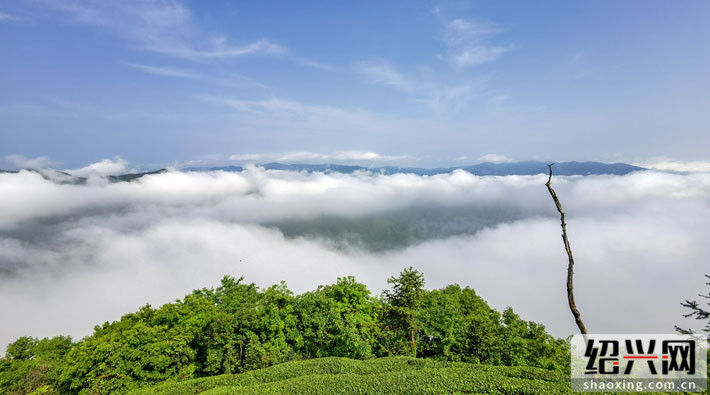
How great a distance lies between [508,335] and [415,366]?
19.0 metres

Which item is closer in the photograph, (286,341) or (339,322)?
(339,322)

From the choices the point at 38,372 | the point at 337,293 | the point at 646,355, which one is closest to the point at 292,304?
the point at 337,293

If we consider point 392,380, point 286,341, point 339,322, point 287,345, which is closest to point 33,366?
point 286,341

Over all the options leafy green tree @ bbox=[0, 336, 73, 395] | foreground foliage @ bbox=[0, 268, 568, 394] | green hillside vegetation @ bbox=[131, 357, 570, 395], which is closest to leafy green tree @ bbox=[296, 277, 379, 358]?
foreground foliage @ bbox=[0, 268, 568, 394]

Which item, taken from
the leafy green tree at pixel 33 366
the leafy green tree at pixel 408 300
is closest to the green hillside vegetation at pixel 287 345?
the leafy green tree at pixel 408 300

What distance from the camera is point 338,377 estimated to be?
16234 mm

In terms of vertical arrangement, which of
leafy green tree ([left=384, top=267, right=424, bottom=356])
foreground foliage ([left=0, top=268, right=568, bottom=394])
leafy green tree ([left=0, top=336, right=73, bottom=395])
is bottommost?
leafy green tree ([left=0, top=336, right=73, bottom=395])

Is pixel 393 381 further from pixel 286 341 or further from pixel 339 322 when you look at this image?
pixel 286 341

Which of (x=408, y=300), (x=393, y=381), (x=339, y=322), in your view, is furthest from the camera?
(x=339, y=322)

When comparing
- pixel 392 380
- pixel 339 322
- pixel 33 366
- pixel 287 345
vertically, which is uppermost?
pixel 392 380

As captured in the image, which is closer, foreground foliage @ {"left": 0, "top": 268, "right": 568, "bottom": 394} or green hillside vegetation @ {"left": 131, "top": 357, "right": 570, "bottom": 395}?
green hillside vegetation @ {"left": 131, "top": 357, "right": 570, "bottom": 395}

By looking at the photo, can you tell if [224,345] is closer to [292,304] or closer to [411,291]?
[292,304]

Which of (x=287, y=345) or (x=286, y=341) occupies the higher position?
(x=287, y=345)

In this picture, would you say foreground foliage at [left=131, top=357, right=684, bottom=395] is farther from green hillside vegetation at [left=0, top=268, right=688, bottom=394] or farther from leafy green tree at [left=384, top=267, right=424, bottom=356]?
leafy green tree at [left=384, top=267, right=424, bottom=356]
